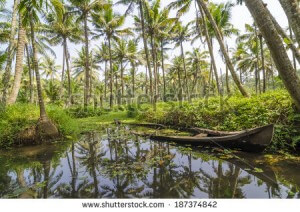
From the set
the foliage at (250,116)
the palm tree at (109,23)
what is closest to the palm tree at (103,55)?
the palm tree at (109,23)

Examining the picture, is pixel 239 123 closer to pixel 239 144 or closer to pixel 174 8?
pixel 239 144

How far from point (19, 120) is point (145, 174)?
21.5 ft

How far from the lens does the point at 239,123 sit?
8.18 metres

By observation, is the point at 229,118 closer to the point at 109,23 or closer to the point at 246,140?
the point at 246,140

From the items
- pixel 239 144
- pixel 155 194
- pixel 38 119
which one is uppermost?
pixel 38 119

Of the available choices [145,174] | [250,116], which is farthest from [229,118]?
[145,174]

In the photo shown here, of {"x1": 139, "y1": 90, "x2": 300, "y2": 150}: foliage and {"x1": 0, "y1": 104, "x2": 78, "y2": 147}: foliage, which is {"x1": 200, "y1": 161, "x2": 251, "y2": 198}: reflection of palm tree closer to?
{"x1": 139, "y1": 90, "x2": 300, "y2": 150}: foliage

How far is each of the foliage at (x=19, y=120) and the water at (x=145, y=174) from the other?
89 centimetres

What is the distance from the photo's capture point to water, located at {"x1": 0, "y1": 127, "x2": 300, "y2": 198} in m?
4.04

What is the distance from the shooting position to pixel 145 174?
498 centimetres

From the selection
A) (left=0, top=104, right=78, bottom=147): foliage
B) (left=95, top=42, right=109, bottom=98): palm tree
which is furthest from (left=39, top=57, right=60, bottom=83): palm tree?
(left=0, top=104, right=78, bottom=147): foliage

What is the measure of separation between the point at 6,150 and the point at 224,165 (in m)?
8.01

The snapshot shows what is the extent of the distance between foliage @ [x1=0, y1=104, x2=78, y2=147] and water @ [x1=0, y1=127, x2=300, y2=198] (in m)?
0.89
